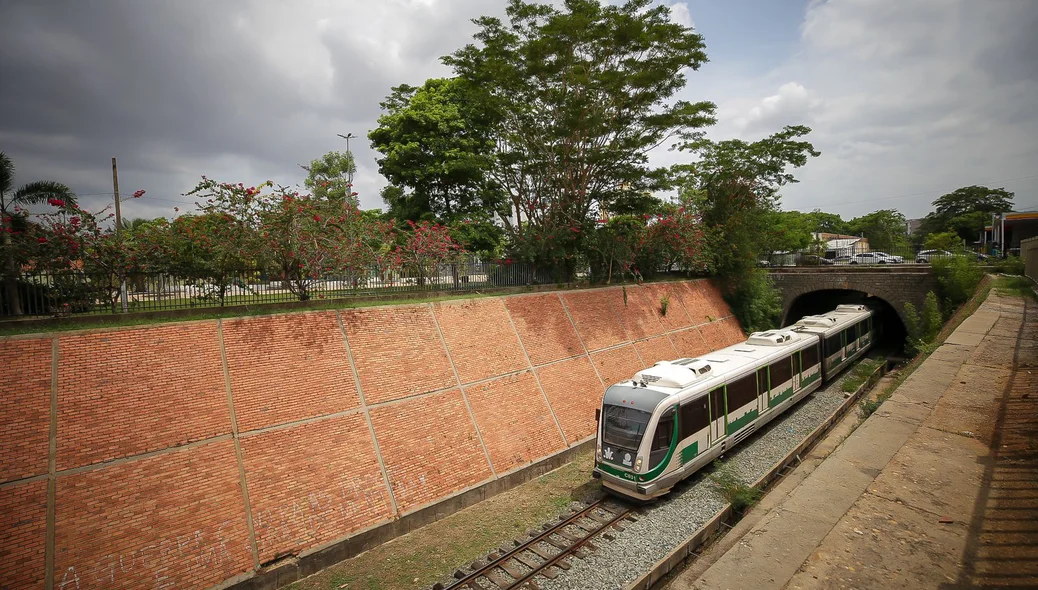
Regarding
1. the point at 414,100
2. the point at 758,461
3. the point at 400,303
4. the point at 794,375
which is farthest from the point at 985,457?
the point at 414,100

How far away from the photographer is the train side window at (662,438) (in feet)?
29.8

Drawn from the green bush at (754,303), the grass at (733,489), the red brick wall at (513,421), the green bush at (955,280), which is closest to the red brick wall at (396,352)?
the red brick wall at (513,421)

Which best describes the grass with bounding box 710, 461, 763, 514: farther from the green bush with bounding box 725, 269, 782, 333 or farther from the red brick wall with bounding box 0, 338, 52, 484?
the green bush with bounding box 725, 269, 782, 333

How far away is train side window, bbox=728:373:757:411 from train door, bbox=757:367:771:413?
0.28 metres

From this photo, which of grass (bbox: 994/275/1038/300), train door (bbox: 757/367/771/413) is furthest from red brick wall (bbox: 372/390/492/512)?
grass (bbox: 994/275/1038/300)

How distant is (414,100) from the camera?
2311cm

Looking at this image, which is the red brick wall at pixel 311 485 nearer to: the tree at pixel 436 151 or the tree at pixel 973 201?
the tree at pixel 436 151

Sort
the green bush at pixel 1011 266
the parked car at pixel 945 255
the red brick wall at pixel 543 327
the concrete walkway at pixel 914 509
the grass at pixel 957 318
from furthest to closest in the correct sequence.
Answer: the green bush at pixel 1011 266 → the parked car at pixel 945 255 → the grass at pixel 957 318 → the red brick wall at pixel 543 327 → the concrete walkway at pixel 914 509

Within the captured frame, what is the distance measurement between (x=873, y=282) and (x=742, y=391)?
59.7 feet

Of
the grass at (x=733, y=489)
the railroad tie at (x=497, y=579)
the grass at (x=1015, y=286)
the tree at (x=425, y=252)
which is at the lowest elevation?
the railroad tie at (x=497, y=579)

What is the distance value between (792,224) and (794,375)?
119 feet

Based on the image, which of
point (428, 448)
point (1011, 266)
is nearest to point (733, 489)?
point (428, 448)

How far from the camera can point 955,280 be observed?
21.2 meters

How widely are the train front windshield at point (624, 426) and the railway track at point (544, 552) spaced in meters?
1.52
